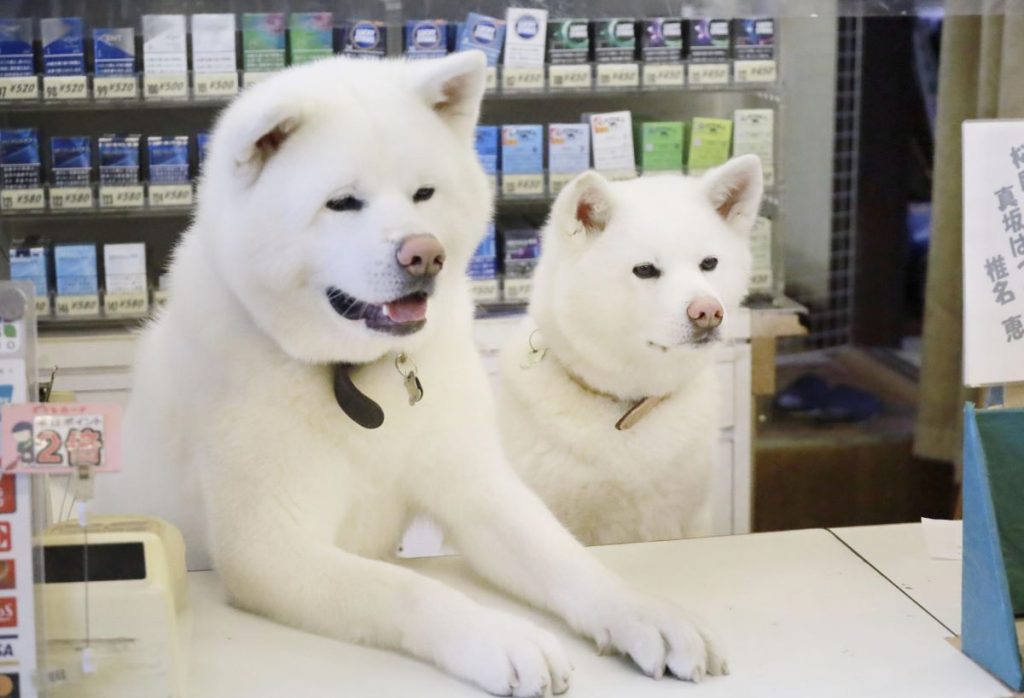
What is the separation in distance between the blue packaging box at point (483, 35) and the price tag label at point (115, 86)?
23.7 inches

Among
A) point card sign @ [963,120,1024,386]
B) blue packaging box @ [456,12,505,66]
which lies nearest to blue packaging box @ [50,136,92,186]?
blue packaging box @ [456,12,505,66]

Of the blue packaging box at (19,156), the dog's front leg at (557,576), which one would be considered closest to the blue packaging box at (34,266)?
the blue packaging box at (19,156)

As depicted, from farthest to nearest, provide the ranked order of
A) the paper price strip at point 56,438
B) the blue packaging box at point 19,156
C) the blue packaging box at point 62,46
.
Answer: the blue packaging box at point 19,156
the blue packaging box at point 62,46
the paper price strip at point 56,438

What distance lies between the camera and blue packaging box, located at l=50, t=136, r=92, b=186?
2.27m

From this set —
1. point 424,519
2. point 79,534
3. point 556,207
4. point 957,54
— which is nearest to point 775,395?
point 957,54

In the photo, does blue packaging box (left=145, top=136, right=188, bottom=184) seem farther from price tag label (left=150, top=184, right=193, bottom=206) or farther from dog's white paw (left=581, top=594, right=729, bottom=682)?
dog's white paw (left=581, top=594, right=729, bottom=682)

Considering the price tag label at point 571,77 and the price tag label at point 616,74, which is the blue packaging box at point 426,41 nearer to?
the price tag label at point 571,77

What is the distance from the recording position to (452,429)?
1485mm

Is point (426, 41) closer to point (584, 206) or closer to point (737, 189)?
point (584, 206)

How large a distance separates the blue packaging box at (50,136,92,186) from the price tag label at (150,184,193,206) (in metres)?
0.14

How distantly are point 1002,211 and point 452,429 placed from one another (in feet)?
2.28

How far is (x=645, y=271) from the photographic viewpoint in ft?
6.07

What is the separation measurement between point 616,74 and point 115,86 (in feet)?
3.02

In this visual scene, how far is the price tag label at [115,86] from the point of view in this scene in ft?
6.61
